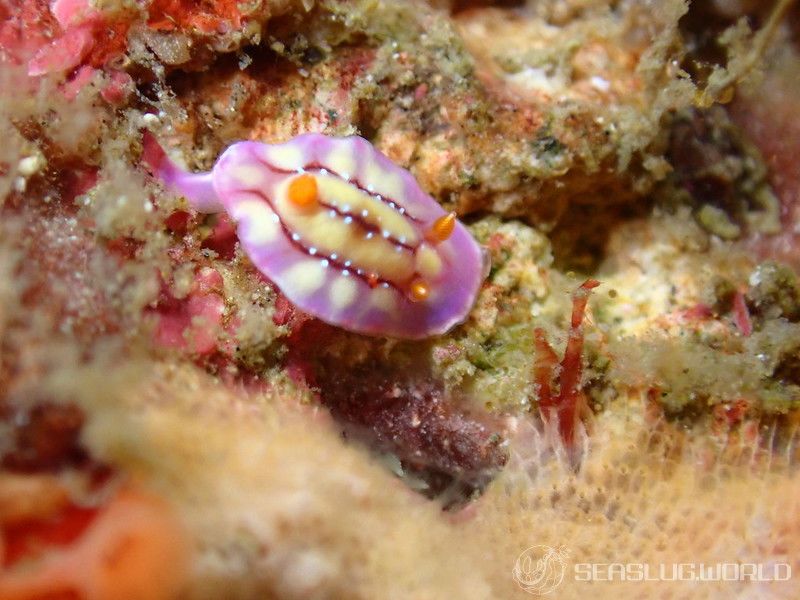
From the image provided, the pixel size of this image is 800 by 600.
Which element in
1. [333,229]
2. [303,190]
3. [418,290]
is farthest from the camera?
[418,290]

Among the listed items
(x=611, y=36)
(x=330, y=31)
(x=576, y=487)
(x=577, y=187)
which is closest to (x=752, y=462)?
(x=576, y=487)

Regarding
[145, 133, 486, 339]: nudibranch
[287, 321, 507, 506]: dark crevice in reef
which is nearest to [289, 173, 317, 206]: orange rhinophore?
[145, 133, 486, 339]: nudibranch

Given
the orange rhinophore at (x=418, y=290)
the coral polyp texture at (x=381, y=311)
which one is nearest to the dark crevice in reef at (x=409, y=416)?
the coral polyp texture at (x=381, y=311)

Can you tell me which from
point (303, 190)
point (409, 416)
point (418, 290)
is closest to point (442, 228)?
point (418, 290)

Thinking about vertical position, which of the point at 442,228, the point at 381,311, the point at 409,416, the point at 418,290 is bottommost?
the point at 409,416

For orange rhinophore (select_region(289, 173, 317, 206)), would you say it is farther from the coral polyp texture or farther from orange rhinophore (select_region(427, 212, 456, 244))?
orange rhinophore (select_region(427, 212, 456, 244))

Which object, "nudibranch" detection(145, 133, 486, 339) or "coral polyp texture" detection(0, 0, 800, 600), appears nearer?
"coral polyp texture" detection(0, 0, 800, 600)

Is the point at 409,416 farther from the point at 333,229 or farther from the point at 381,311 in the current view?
the point at 333,229
